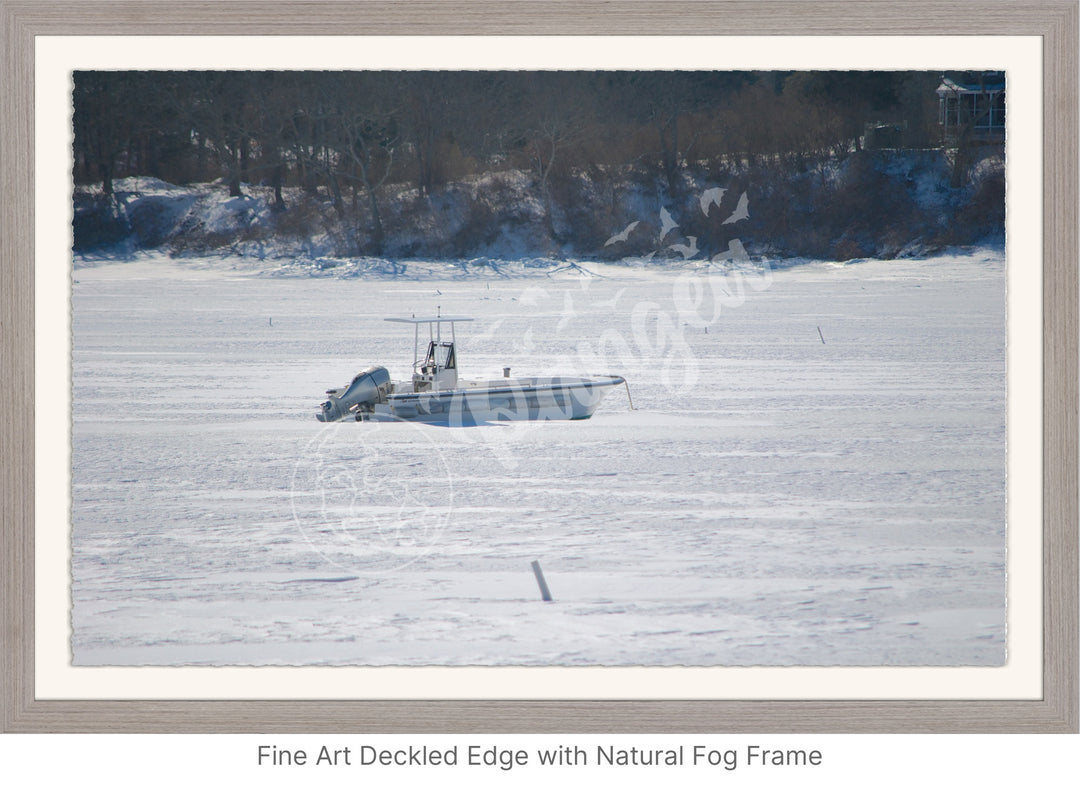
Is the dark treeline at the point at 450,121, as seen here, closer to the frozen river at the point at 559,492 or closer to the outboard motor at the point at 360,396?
the frozen river at the point at 559,492

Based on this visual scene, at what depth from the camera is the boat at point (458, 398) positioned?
839cm

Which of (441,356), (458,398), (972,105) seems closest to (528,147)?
(972,105)

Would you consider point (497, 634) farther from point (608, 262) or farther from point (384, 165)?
point (608, 262)

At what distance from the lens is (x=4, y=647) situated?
3105 millimetres

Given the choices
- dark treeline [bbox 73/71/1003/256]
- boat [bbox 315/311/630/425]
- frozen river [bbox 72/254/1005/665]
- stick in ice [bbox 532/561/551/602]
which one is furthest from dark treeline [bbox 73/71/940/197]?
boat [bbox 315/311/630/425]

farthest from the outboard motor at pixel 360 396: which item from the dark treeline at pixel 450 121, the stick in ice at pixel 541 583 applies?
the stick in ice at pixel 541 583

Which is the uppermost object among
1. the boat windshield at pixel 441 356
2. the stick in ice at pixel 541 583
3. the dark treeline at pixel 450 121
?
the dark treeline at pixel 450 121

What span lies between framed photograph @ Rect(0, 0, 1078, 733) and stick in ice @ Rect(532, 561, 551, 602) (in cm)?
2

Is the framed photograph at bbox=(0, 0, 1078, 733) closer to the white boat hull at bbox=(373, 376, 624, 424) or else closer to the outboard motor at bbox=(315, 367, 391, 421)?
the white boat hull at bbox=(373, 376, 624, 424)

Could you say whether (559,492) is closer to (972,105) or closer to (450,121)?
(450,121)

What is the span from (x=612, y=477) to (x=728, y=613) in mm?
2353

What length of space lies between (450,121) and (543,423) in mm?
3624

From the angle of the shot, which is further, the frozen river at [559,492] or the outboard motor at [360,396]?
the outboard motor at [360,396]

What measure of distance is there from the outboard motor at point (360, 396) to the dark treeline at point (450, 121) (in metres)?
2.40
